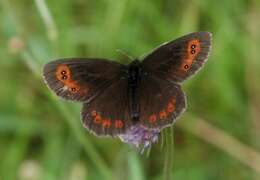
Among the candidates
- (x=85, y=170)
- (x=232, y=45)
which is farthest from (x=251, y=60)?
(x=85, y=170)

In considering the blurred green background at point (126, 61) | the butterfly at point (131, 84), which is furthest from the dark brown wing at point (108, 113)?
the blurred green background at point (126, 61)

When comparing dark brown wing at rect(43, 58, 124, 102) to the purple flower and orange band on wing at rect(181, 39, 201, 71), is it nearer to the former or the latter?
the purple flower

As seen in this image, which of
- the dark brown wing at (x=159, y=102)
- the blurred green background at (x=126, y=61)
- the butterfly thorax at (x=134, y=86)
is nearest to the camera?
the dark brown wing at (x=159, y=102)

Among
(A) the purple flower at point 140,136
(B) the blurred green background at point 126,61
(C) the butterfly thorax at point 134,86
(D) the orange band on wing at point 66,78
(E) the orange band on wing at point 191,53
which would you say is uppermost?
(E) the orange band on wing at point 191,53

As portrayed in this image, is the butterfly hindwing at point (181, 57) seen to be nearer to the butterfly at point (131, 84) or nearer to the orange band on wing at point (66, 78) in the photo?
the butterfly at point (131, 84)

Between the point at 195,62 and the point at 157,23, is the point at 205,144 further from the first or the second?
the point at 195,62

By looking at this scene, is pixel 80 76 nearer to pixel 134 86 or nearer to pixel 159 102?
pixel 134 86
